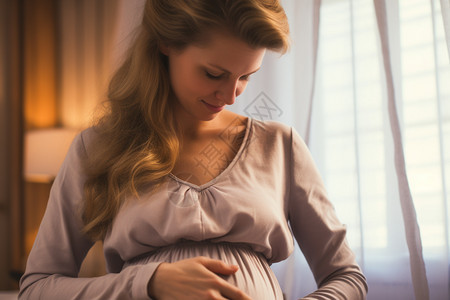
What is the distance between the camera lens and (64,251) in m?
0.95

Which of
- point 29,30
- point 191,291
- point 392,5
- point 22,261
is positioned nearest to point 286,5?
point 392,5

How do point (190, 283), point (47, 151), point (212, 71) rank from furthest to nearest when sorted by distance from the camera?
point (47, 151)
point (212, 71)
point (190, 283)

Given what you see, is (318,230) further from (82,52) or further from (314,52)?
(82,52)

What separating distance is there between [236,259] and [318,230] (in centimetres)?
20

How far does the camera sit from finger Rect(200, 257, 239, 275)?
31.8 inches

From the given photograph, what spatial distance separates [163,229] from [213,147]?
0.24 m

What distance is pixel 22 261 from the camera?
2.89 m

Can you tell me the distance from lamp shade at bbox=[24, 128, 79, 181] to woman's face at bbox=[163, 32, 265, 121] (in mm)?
1764

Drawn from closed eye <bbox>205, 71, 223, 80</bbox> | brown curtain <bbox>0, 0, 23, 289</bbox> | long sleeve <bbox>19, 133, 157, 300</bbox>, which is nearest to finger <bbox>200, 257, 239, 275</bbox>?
long sleeve <bbox>19, 133, 157, 300</bbox>

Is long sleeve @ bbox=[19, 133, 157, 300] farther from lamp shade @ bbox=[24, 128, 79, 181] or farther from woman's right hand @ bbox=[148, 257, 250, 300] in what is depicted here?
lamp shade @ bbox=[24, 128, 79, 181]

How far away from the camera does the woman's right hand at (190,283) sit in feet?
2.54

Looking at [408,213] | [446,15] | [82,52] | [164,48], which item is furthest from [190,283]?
[82,52]

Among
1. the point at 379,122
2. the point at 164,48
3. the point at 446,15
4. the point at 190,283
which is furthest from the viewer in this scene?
the point at 379,122

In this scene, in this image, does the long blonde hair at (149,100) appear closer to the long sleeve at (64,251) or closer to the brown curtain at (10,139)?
the long sleeve at (64,251)
